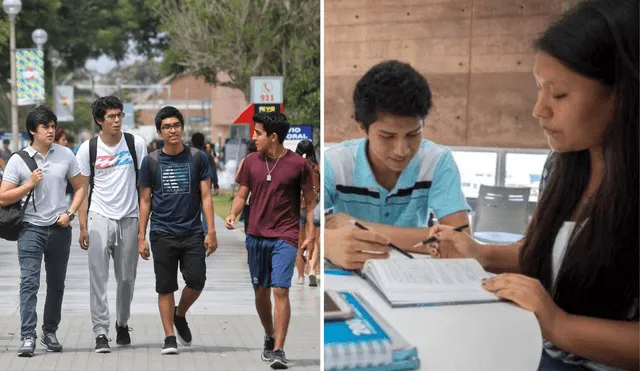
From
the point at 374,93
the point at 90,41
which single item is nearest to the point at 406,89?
the point at 374,93

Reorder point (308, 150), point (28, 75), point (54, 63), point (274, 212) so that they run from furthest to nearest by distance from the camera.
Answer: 1. point (54, 63)
2. point (28, 75)
3. point (308, 150)
4. point (274, 212)

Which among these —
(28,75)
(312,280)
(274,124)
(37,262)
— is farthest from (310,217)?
(28,75)

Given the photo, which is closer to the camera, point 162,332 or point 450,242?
point 450,242

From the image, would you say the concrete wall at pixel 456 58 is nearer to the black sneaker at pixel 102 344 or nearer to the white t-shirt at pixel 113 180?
the white t-shirt at pixel 113 180

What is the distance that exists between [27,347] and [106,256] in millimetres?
687

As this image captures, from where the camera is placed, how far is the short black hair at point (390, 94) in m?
2.82

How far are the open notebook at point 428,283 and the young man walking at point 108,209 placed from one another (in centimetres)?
421

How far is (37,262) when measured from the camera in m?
6.68

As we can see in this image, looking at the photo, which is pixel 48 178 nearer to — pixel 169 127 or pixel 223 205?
pixel 169 127

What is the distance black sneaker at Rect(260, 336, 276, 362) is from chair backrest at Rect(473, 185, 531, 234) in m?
4.01

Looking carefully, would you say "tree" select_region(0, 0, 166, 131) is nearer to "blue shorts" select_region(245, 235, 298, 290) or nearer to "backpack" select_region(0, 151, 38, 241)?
"backpack" select_region(0, 151, 38, 241)

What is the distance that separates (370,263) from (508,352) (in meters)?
0.40

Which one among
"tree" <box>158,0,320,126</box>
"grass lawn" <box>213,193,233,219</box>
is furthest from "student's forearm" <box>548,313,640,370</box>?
"tree" <box>158,0,320,126</box>

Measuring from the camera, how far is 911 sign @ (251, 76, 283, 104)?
1461cm
